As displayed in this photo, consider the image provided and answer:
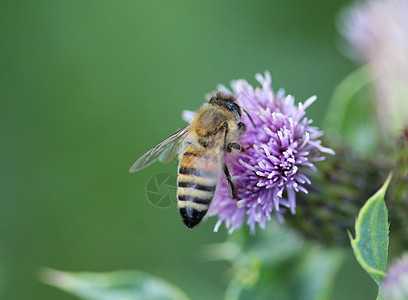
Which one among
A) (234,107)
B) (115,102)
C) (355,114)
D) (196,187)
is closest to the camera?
(196,187)

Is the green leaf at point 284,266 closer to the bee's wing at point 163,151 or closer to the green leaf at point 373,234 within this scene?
the bee's wing at point 163,151

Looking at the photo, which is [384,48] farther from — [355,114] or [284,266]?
[284,266]

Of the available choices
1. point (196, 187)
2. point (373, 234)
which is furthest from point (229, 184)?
point (373, 234)

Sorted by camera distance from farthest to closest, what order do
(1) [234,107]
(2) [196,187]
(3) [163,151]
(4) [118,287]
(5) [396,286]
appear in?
(4) [118,287] → (3) [163,151] → (1) [234,107] → (2) [196,187] → (5) [396,286]

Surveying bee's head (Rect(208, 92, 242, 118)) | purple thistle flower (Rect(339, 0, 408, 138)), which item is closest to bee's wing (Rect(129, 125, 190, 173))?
bee's head (Rect(208, 92, 242, 118))

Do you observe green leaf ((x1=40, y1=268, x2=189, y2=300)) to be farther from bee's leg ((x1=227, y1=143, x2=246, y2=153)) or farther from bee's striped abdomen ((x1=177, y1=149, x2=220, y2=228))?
bee's leg ((x1=227, y1=143, x2=246, y2=153))
